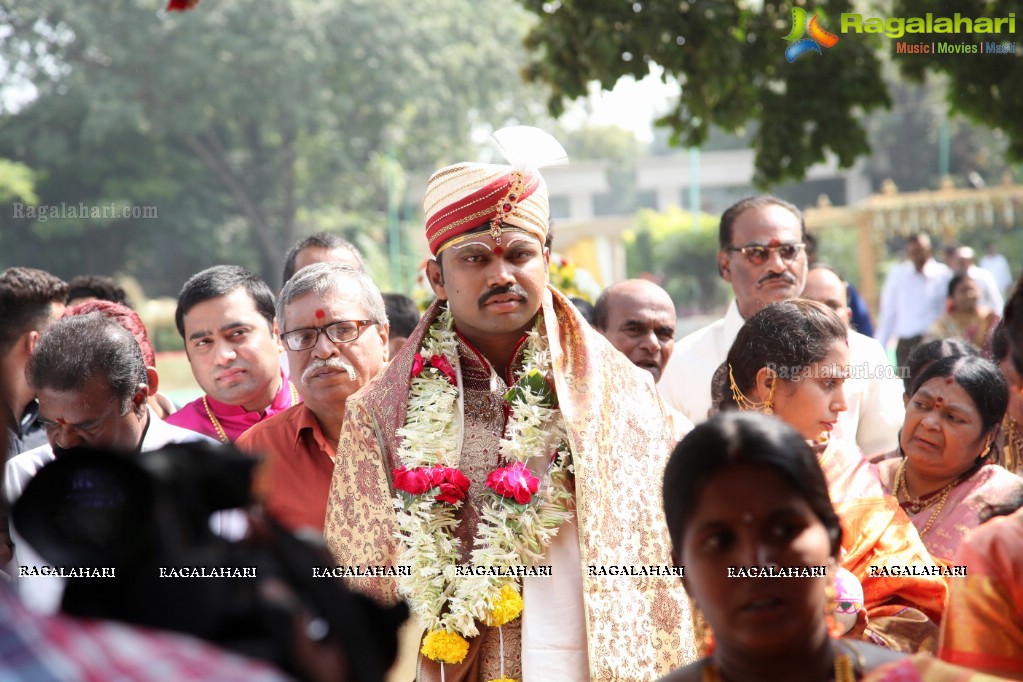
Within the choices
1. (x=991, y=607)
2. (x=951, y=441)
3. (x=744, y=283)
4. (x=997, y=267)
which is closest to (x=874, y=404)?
(x=951, y=441)

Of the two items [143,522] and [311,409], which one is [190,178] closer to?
[311,409]

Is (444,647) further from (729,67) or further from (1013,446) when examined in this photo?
(729,67)

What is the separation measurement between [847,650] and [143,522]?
4.63ft

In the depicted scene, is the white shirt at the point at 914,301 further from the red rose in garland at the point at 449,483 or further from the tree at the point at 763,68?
the red rose in garland at the point at 449,483

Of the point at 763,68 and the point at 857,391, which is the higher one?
the point at 763,68

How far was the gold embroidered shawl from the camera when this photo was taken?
307 centimetres

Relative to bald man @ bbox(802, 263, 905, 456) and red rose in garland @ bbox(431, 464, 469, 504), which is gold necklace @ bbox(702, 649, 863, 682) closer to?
red rose in garland @ bbox(431, 464, 469, 504)

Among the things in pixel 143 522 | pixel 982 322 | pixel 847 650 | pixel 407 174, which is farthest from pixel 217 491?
pixel 407 174

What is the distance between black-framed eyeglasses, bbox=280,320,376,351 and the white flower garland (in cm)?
58

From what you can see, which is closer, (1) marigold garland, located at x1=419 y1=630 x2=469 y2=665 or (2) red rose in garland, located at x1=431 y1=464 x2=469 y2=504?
(1) marigold garland, located at x1=419 y1=630 x2=469 y2=665

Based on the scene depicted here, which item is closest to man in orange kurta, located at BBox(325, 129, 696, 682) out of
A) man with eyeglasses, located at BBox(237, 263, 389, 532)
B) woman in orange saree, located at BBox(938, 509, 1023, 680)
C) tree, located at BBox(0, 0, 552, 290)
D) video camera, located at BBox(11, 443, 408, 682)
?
man with eyeglasses, located at BBox(237, 263, 389, 532)

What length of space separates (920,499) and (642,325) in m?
1.43

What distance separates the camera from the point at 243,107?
3356cm

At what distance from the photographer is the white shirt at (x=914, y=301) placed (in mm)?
11758
